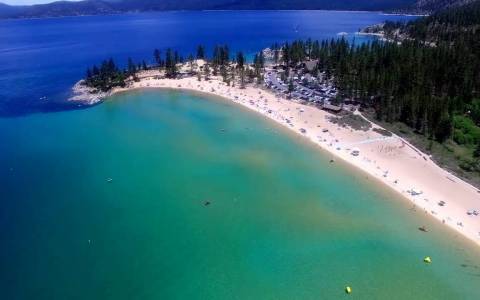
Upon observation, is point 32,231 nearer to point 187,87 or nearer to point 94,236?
point 94,236

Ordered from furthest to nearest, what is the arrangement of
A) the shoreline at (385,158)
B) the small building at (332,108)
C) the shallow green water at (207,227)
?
the small building at (332,108)
the shoreline at (385,158)
the shallow green water at (207,227)

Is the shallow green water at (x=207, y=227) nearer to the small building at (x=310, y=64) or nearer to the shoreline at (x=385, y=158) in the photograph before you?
the shoreline at (x=385, y=158)

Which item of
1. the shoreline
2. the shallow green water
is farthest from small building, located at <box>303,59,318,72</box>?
the shallow green water

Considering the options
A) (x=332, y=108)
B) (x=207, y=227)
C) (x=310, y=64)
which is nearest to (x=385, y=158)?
(x=332, y=108)

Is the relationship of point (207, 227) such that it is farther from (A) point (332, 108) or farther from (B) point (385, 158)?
(A) point (332, 108)

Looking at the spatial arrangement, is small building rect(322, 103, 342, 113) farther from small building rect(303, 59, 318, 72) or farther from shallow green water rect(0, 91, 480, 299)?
small building rect(303, 59, 318, 72)

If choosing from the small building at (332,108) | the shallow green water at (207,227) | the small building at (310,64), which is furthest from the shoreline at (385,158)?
the small building at (310,64)

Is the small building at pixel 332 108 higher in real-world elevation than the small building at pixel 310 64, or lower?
lower
